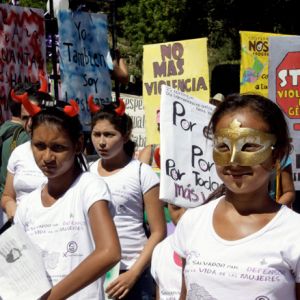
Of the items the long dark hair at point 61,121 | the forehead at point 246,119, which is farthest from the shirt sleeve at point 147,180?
the forehead at point 246,119

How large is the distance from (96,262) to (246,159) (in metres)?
0.65

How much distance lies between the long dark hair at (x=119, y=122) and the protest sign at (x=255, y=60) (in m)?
3.61

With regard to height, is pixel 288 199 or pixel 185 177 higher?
pixel 185 177

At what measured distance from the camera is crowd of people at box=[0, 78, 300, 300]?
7.43 feet

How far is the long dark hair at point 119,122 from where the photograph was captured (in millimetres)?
4668

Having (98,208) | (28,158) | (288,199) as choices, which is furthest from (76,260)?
(288,199)

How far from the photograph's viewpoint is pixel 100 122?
185 inches

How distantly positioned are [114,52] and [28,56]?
1.38 m

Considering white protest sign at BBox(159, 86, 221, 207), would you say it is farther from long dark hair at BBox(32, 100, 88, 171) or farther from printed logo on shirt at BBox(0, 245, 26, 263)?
printed logo on shirt at BBox(0, 245, 26, 263)

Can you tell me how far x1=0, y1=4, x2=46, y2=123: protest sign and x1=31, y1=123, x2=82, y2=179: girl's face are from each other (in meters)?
3.37

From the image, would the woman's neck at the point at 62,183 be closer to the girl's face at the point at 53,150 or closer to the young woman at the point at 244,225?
the girl's face at the point at 53,150

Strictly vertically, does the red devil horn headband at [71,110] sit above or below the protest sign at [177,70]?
above

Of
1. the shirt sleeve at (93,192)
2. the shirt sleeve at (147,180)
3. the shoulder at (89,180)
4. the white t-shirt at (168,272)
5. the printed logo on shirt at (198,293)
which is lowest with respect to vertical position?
the white t-shirt at (168,272)

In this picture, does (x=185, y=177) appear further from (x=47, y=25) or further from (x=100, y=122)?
(x=47, y=25)
